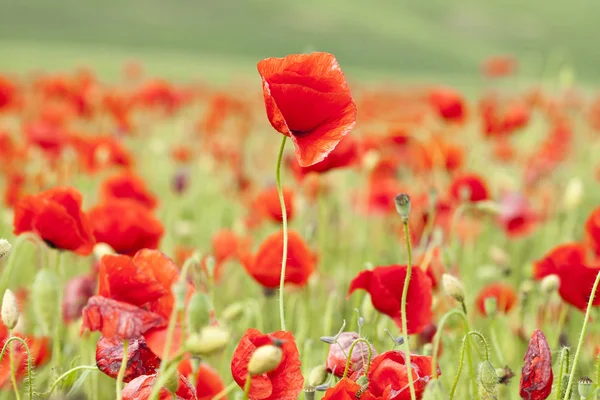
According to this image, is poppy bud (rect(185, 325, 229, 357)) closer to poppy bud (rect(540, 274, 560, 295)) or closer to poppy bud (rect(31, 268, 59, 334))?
poppy bud (rect(31, 268, 59, 334))

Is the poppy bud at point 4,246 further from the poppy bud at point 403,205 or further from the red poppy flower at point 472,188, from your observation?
the red poppy flower at point 472,188

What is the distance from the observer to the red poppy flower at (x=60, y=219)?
4.66 ft

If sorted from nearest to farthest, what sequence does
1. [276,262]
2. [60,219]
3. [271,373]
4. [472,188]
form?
[271,373] → [60,219] → [276,262] → [472,188]

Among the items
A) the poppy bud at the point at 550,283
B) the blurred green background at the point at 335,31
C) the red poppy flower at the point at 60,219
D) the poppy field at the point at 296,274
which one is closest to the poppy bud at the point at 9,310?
the poppy field at the point at 296,274

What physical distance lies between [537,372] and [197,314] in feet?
1.74

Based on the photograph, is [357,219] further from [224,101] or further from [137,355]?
[137,355]

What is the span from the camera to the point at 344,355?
1183 mm

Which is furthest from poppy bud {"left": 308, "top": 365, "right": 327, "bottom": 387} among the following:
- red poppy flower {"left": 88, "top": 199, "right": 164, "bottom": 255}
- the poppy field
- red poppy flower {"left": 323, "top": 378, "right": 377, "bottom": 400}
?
red poppy flower {"left": 88, "top": 199, "right": 164, "bottom": 255}

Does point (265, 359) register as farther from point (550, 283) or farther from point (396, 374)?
point (550, 283)

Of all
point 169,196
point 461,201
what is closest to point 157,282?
point 461,201

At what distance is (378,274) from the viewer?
1.31 metres

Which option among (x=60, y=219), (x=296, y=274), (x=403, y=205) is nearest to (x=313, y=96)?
(x=403, y=205)

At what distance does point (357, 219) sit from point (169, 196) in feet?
4.75

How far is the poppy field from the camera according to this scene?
1.06 m
